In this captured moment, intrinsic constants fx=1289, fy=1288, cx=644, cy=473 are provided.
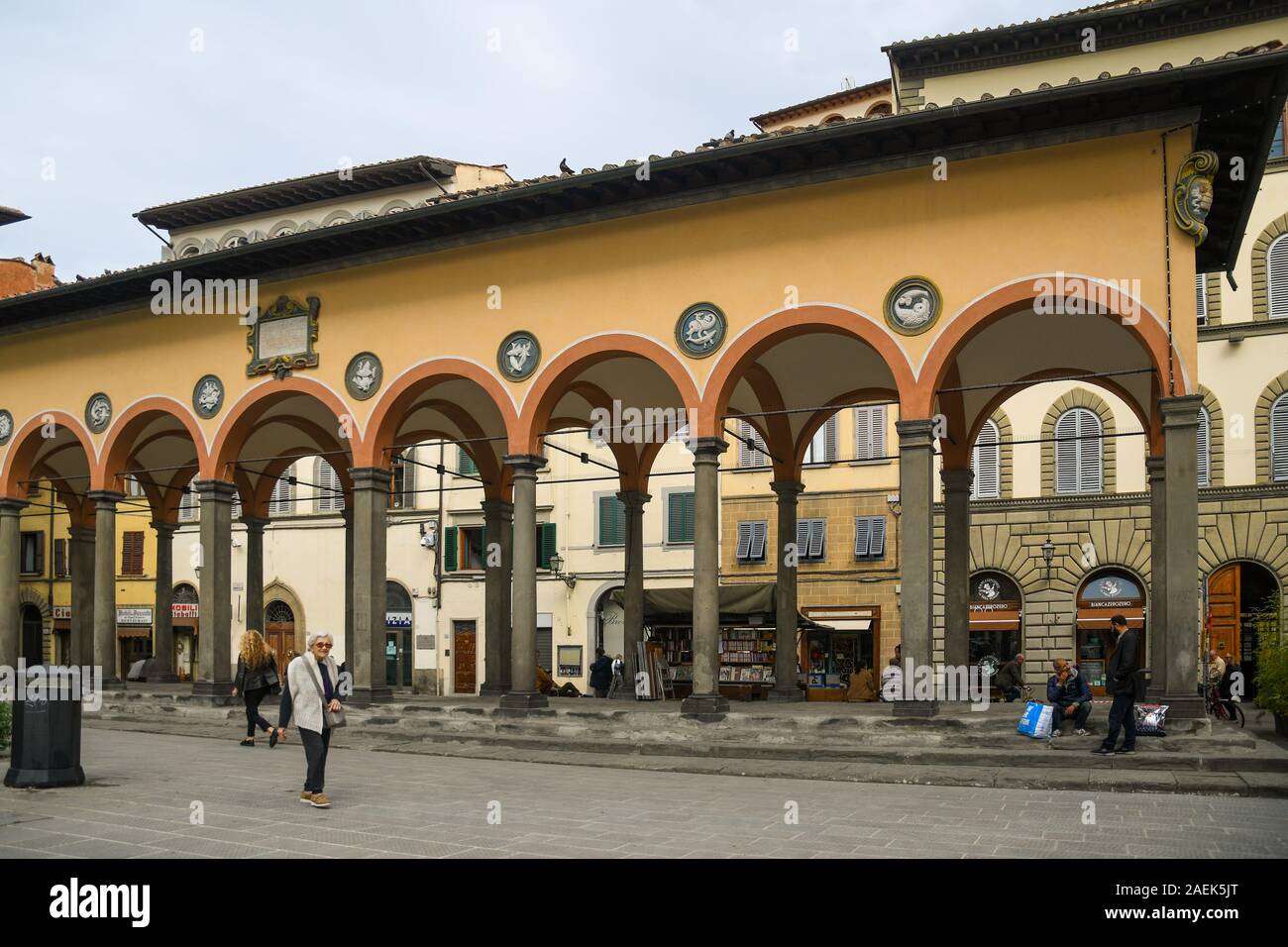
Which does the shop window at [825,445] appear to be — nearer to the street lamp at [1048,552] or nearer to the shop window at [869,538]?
the shop window at [869,538]

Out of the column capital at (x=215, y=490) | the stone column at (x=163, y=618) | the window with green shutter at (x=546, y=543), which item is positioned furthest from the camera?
the window with green shutter at (x=546, y=543)

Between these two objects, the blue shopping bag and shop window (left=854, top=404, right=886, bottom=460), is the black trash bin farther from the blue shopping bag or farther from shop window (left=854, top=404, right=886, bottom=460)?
shop window (left=854, top=404, right=886, bottom=460)

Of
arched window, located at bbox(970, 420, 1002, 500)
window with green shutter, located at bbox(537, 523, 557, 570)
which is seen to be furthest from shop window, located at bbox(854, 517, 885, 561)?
window with green shutter, located at bbox(537, 523, 557, 570)

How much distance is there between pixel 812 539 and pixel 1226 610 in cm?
869

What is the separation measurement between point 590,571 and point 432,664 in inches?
210

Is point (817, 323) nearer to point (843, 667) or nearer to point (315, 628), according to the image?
point (843, 667)

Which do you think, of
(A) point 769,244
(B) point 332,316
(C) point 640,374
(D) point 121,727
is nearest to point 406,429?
(B) point 332,316

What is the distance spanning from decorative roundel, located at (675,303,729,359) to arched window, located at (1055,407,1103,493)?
1413 centimetres

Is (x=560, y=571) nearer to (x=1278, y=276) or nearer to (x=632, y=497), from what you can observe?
(x=632, y=497)

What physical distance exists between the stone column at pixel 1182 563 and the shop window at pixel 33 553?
36.8 m

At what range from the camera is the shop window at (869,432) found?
2939 cm

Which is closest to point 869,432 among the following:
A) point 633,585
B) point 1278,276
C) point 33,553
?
point 1278,276

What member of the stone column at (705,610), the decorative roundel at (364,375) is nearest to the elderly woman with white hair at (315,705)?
the stone column at (705,610)
